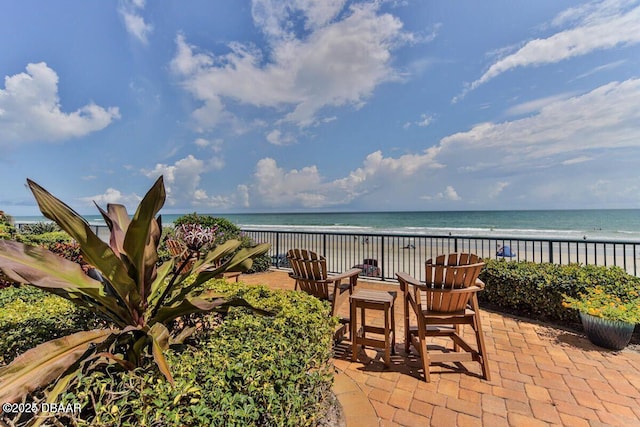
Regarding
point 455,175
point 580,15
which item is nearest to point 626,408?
point 580,15

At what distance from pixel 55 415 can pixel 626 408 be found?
3.27m

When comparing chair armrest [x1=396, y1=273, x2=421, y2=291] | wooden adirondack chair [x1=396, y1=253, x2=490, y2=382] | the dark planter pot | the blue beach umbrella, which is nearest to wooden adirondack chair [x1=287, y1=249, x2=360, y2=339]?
chair armrest [x1=396, y1=273, x2=421, y2=291]

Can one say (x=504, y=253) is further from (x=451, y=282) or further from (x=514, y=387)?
(x=451, y=282)

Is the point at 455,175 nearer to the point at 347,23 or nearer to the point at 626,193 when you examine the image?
the point at 626,193

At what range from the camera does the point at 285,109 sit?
15.4 metres

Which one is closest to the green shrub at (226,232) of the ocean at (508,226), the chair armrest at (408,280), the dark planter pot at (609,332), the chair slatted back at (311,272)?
the chair slatted back at (311,272)

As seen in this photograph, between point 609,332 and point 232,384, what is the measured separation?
3717 mm

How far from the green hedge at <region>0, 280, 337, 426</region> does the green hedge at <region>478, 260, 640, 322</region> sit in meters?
3.37

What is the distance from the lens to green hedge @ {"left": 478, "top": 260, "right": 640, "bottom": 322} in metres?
3.36

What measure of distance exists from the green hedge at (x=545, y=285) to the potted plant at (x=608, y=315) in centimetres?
19

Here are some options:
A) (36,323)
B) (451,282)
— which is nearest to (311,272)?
(451,282)

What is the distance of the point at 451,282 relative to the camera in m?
2.29

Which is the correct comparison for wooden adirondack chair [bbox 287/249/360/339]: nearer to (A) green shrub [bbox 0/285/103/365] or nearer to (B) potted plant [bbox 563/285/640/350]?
(A) green shrub [bbox 0/285/103/365]

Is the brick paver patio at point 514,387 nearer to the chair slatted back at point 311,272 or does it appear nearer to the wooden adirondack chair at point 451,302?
the wooden adirondack chair at point 451,302
